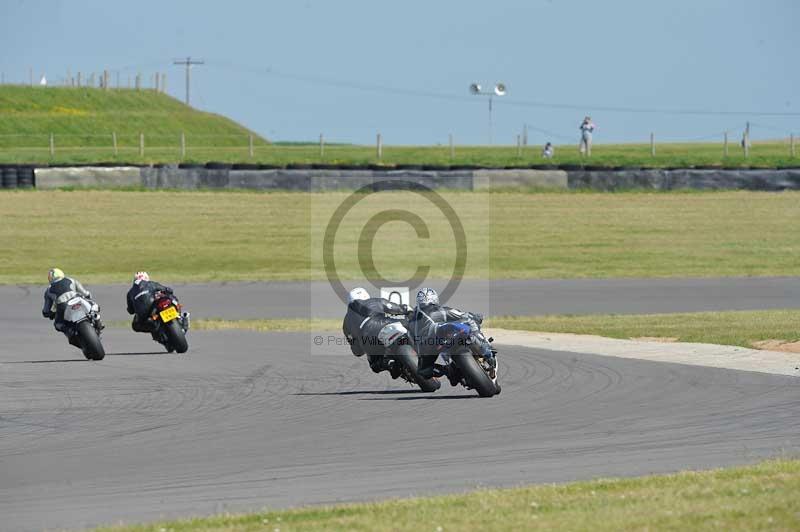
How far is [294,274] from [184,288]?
16.3ft

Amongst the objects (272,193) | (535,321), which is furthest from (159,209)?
(535,321)

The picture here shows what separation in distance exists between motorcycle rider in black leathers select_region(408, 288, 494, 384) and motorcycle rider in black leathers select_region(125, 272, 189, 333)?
534cm

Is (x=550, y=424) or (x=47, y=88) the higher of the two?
(x=47, y=88)

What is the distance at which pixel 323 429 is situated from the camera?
43.6ft

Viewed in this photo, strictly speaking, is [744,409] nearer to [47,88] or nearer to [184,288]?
[184,288]

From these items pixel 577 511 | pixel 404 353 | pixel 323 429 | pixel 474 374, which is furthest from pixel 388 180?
pixel 577 511

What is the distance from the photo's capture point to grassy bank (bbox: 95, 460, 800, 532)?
28.8ft

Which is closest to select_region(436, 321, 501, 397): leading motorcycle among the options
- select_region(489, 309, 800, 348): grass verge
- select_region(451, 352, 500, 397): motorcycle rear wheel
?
select_region(451, 352, 500, 397): motorcycle rear wheel

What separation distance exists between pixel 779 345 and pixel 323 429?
9.38 m

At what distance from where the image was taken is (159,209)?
157 ft

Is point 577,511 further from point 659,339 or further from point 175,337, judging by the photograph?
point 659,339

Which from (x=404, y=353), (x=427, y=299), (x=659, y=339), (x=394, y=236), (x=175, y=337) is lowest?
(x=659, y=339)

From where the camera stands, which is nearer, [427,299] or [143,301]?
[427,299]

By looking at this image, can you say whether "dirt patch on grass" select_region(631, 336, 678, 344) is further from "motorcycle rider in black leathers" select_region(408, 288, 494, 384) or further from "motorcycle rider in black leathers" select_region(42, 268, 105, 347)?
"motorcycle rider in black leathers" select_region(42, 268, 105, 347)
